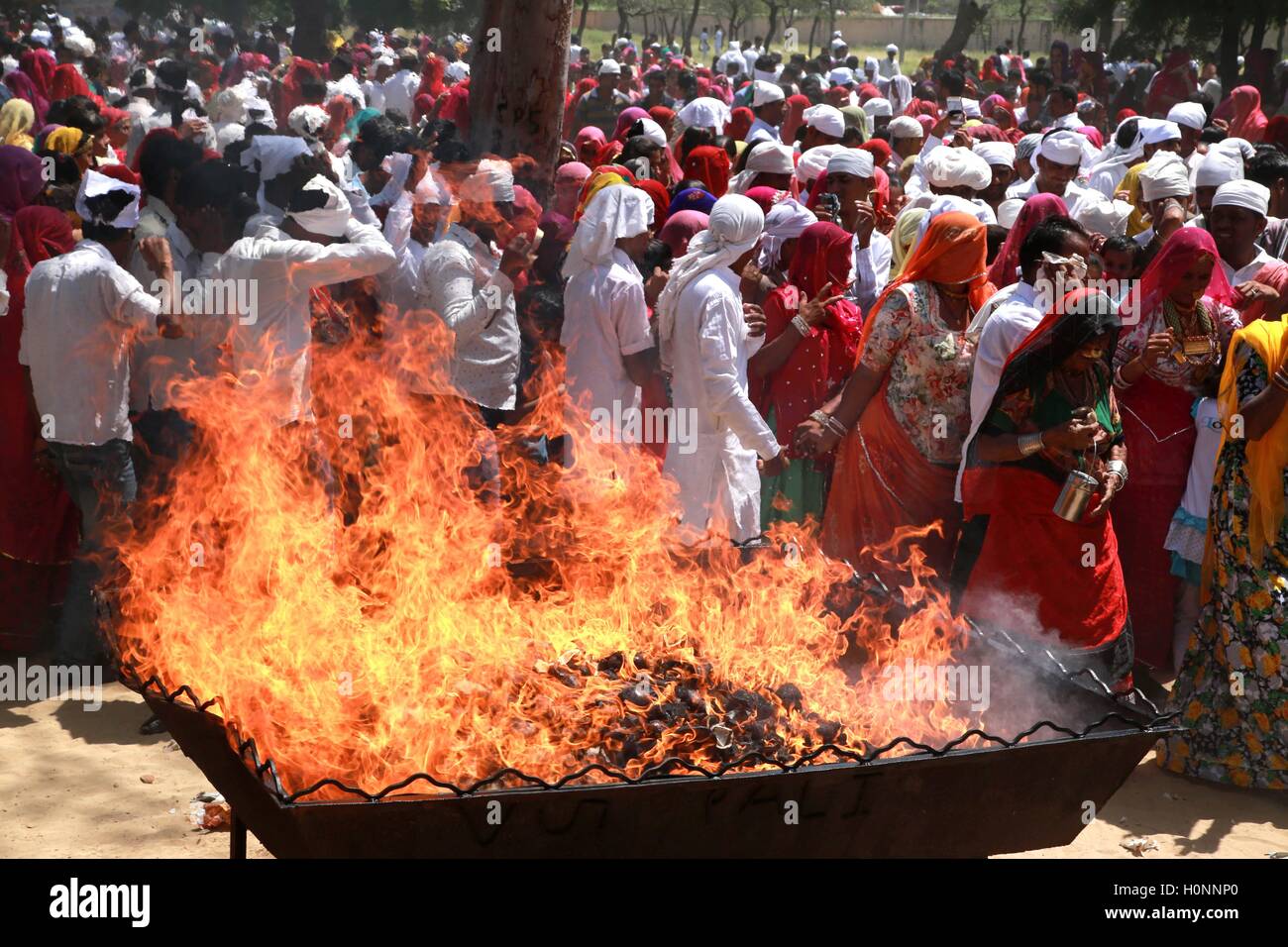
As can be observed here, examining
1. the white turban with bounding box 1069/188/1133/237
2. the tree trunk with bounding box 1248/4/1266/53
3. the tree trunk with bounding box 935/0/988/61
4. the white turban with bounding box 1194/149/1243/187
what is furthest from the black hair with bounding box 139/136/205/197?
the tree trunk with bounding box 935/0/988/61

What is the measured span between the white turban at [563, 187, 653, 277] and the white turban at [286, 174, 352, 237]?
1.17 metres

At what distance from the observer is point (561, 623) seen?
471cm

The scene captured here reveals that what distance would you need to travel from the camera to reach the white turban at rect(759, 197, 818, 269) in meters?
7.78

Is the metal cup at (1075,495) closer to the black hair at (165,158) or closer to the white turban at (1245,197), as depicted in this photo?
the white turban at (1245,197)

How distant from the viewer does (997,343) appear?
18.5 ft

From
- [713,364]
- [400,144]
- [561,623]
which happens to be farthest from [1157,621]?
[400,144]

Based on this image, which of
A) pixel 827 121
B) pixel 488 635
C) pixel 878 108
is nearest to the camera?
pixel 488 635

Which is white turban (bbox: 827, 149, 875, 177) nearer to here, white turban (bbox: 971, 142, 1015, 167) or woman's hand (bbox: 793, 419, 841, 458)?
white turban (bbox: 971, 142, 1015, 167)

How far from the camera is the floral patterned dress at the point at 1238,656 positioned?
5699 mm

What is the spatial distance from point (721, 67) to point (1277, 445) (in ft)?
77.6

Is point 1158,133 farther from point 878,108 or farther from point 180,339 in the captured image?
point 180,339

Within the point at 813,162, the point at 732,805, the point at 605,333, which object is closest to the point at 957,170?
the point at 813,162

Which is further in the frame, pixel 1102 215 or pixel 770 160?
pixel 770 160

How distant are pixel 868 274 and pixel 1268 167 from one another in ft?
9.53
